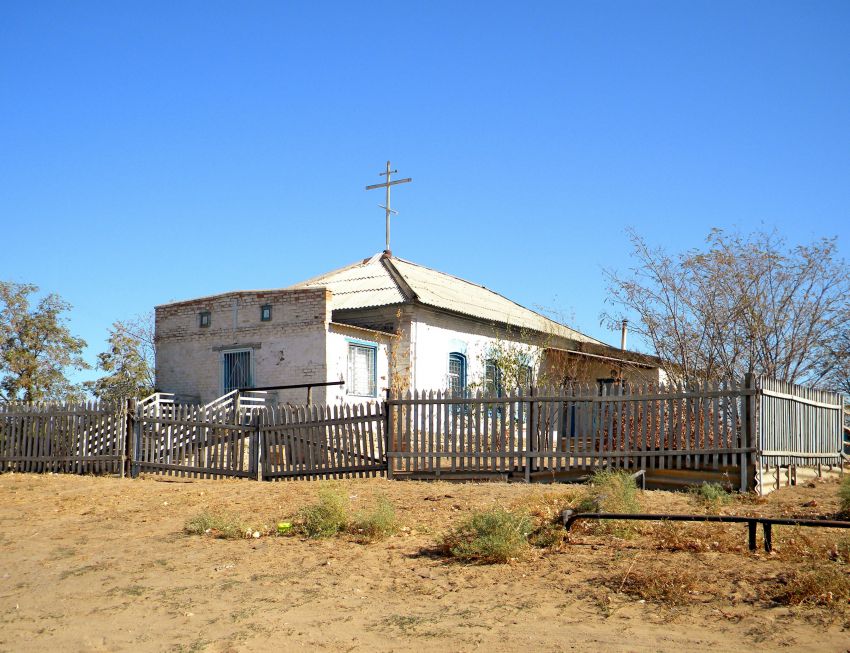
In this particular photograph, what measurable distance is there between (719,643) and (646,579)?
4.15 feet

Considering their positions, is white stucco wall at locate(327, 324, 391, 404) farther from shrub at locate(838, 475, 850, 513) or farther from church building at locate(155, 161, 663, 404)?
shrub at locate(838, 475, 850, 513)

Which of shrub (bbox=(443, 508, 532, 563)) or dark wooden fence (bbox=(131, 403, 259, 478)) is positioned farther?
dark wooden fence (bbox=(131, 403, 259, 478))

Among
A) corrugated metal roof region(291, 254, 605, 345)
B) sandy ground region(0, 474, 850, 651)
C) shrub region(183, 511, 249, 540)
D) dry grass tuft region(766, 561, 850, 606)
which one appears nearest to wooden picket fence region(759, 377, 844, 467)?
sandy ground region(0, 474, 850, 651)

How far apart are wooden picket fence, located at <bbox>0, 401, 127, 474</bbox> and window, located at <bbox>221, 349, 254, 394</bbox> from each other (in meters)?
5.68

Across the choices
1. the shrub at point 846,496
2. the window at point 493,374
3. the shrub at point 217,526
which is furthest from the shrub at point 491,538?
the window at point 493,374

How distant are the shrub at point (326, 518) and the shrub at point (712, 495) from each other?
15.3 ft

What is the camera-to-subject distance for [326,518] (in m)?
9.95

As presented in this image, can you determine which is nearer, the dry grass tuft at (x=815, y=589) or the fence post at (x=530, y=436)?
the dry grass tuft at (x=815, y=589)

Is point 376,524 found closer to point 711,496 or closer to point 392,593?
point 392,593

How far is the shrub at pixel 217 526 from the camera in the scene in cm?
1006

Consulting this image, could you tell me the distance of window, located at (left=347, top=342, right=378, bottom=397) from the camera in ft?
74.1

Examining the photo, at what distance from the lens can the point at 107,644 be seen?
22.2 feet

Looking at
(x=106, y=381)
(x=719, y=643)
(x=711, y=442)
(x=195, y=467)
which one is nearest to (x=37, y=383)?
(x=106, y=381)

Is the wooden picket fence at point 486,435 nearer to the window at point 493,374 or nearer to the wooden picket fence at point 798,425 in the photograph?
the wooden picket fence at point 798,425
